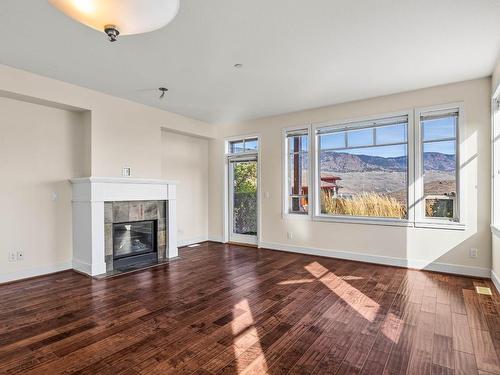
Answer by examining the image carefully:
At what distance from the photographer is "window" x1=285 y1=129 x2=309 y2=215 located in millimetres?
5734

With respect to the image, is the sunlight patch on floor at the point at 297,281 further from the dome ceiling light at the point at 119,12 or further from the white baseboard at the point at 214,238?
the dome ceiling light at the point at 119,12

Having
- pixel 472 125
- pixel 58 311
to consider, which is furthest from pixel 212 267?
pixel 472 125

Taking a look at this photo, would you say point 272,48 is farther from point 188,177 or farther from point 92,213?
point 188,177

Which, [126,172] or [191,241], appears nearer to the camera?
[126,172]

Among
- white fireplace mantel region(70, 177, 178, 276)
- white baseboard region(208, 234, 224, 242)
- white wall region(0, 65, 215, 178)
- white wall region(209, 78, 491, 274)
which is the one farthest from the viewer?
white baseboard region(208, 234, 224, 242)

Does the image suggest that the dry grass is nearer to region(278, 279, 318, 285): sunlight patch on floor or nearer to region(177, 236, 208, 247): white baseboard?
region(278, 279, 318, 285): sunlight patch on floor

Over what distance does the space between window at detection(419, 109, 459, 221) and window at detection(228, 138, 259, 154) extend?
320cm

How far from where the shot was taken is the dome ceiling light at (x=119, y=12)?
5.50 ft

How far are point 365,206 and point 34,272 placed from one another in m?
5.35

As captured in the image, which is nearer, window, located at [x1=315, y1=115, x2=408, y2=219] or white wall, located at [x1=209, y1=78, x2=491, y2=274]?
white wall, located at [x1=209, y1=78, x2=491, y2=274]

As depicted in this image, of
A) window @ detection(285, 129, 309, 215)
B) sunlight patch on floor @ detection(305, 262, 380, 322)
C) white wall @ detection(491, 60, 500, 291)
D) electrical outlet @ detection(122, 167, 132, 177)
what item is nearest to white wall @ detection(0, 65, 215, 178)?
electrical outlet @ detection(122, 167, 132, 177)

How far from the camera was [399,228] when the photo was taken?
4680mm

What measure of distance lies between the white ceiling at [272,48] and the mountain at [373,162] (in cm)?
109

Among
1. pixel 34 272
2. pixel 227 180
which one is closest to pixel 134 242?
pixel 34 272
